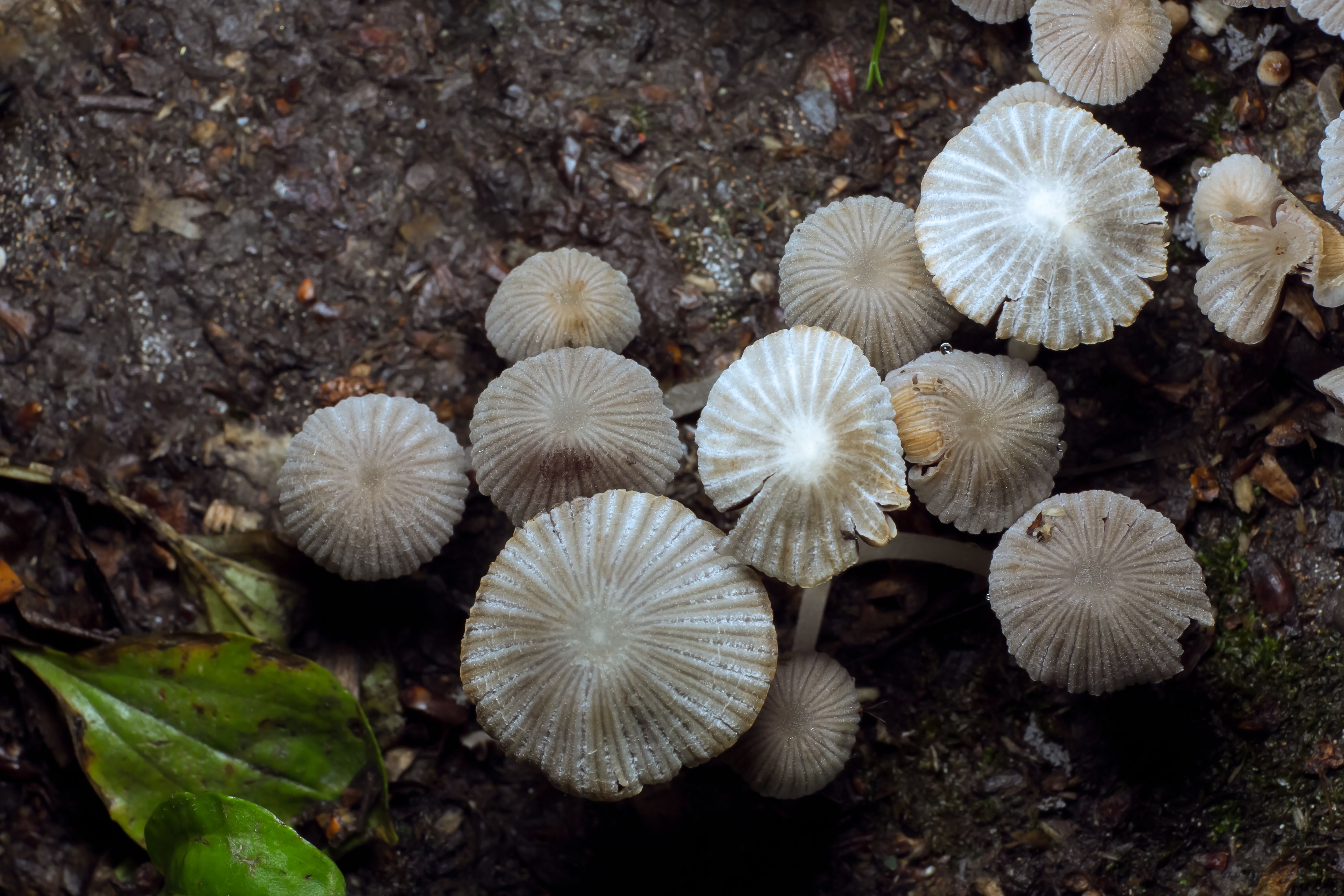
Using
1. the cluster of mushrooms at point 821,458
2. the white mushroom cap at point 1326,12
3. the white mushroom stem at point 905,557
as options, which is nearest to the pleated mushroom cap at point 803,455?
the cluster of mushrooms at point 821,458

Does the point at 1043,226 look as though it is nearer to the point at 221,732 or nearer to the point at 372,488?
the point at 372,488

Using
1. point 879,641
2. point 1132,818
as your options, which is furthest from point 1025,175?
point 1132,818

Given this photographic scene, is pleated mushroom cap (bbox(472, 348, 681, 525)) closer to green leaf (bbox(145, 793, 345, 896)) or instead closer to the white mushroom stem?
the white mushroom stem

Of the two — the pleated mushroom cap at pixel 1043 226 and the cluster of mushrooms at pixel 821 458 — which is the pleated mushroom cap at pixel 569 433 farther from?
the pleated mushroom cap at pixel 1043 226

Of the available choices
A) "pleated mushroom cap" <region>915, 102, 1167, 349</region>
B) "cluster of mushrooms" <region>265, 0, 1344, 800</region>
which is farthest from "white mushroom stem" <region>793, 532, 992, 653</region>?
"pleated mushroom cap" <region>915, 102, 1167, 349</region>

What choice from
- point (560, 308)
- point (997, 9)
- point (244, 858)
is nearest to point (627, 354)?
point (560, 308)

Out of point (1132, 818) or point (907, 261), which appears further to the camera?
point (1132, 818)

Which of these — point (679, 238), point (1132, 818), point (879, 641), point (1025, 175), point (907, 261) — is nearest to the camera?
point (1025, 175)

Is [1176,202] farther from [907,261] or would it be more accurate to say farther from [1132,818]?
[1132,818]
